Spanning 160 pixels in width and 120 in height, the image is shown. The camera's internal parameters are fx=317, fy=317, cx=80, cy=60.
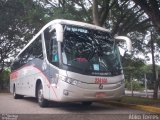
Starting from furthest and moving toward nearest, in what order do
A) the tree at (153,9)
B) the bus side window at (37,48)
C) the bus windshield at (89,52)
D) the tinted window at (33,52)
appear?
the tinted window at (33,52) < the bus side window at (37,48) < the tree at (153,9) < the bus windshield at (89,52)

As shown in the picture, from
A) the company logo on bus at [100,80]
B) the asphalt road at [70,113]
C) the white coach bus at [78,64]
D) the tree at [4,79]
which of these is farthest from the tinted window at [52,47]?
the tree at [4,79]

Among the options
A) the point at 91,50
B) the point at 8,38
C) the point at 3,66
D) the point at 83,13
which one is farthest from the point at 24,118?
the point at 3,66

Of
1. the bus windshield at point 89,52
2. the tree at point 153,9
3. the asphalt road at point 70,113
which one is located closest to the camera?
the asphalt road at point 70,113

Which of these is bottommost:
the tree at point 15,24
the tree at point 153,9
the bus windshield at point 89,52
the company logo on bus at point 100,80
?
the company logo on bus at point 100,80

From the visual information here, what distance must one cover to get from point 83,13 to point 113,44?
10.4m

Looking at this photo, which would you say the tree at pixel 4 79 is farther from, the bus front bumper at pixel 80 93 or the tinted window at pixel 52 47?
the bus front bumper at pixel 80 93

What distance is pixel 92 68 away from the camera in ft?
36.3

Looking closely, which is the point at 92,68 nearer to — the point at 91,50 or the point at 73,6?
the point at 91,50

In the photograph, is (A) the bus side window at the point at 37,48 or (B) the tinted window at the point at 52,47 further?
(A) the bus side window at the point at 37,48

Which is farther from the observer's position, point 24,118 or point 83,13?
point 83,13

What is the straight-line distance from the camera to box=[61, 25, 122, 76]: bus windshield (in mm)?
10953

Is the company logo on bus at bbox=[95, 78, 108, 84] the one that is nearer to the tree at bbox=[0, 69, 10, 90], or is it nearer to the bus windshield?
the bus windshield

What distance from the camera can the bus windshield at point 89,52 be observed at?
11.0 metres

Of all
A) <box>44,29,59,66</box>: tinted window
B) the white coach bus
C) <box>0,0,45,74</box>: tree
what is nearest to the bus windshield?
the white coach bus
